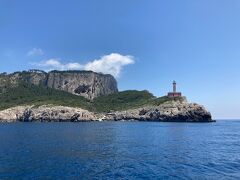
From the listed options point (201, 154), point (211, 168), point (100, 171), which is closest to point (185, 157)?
point (201, 154)

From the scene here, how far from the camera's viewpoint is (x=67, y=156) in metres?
69.9

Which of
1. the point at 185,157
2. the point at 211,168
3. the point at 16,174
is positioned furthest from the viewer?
the point at 185,157

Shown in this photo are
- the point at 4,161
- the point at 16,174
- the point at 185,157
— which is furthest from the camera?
the point at 185,157

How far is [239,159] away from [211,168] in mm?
12544

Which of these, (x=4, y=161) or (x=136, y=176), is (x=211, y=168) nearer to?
(x=136, y=176)

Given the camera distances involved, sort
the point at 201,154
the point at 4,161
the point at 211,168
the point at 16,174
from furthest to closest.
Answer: the point at 201,154
the point at 4,161
the point at 211,168
the point at 16,174

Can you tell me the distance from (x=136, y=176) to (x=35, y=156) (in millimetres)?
27232

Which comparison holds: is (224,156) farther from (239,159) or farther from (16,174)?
(16,174)

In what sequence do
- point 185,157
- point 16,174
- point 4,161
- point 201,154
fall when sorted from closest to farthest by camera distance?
point 16,174, point 4,161, point 185,157, point 201,154

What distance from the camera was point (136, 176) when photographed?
49938 millimetres

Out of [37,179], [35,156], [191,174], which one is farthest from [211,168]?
[35,156]

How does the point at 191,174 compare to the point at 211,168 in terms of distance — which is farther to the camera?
the point at 211,168

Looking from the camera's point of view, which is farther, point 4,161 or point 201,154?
point 201,154

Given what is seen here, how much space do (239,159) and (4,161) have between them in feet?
145
